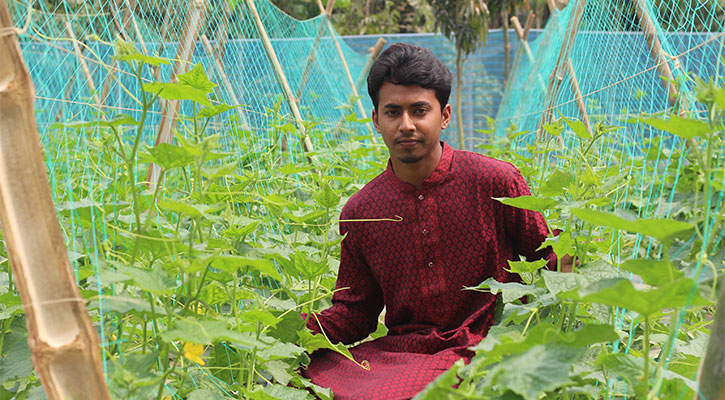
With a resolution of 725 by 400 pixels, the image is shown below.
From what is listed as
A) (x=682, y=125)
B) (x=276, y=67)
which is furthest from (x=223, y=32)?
(x=682, y=125)

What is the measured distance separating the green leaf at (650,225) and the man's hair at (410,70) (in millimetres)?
1013

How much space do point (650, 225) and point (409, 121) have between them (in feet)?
3.42

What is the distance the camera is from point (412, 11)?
17156 millimetres

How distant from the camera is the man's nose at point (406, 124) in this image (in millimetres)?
1901

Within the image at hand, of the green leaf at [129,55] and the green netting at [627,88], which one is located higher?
the green leaf at [129,55]

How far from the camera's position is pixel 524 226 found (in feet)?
6.20

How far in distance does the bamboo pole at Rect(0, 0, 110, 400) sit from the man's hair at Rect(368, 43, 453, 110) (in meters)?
1.08

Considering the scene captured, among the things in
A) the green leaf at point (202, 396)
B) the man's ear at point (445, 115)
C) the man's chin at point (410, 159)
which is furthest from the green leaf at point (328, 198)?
the green leaf at point (202, 396)

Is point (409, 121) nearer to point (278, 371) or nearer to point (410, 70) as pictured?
point (410, 70)

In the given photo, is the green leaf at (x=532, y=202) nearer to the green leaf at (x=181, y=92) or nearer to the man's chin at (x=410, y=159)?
the green leaf at (x=181, y=92)

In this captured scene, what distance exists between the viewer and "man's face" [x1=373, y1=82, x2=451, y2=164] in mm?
1920

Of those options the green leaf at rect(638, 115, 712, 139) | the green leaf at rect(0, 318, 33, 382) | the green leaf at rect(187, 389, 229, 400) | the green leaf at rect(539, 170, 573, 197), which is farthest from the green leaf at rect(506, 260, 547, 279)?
the green leaf at rect(0, 318, 33, 382)

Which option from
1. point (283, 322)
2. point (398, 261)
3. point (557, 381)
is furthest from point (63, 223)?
point (557, 381)

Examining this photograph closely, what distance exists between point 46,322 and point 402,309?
112cm
